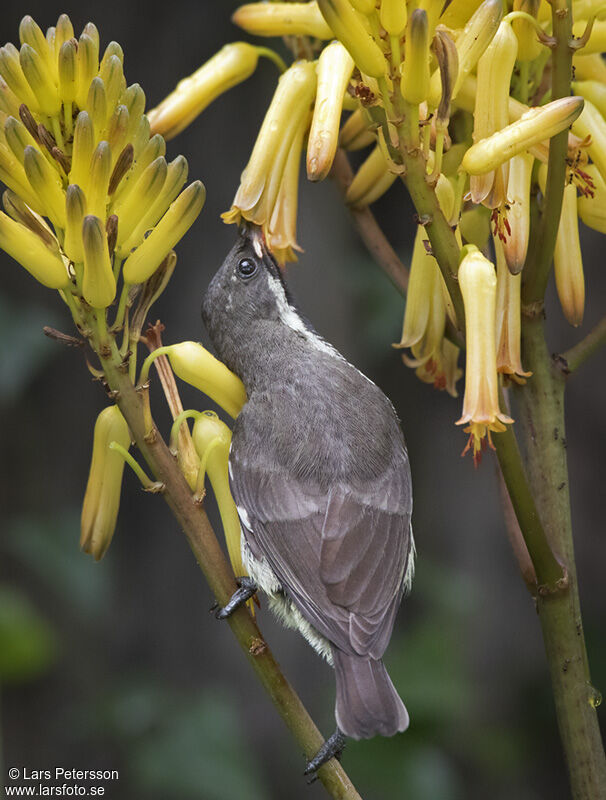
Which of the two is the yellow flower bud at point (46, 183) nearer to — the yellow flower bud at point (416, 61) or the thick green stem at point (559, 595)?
the yellow flower bud at point (416, 61)

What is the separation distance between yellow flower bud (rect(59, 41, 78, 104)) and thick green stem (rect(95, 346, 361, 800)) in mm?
287

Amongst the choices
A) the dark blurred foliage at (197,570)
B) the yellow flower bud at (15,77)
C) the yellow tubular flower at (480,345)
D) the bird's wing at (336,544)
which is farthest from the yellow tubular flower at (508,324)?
the dark blurred foliage at (197,570)

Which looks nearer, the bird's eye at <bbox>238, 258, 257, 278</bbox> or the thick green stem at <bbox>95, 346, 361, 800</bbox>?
the thick green stem at <bbox>95, 346, 361, 800</bbox>

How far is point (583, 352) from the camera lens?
1387 millimetres

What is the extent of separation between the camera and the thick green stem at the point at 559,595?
4.22 ft

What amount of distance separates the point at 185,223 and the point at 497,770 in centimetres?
230

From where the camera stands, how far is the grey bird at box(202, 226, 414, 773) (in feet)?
4.81

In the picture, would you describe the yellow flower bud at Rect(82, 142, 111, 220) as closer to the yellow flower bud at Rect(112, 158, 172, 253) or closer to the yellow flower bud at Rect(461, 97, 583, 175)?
the yellow flower bud at Rect(112, 158, 172, 253)

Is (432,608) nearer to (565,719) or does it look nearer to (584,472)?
(584,472)

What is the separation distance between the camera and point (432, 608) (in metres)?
3.04

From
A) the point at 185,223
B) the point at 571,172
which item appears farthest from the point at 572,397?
the point at 185,223

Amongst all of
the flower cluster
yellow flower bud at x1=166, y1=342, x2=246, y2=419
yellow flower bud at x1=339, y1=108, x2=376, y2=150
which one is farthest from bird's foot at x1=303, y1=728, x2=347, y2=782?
yellow flower bud at x1=339, y1=108, x2=376, y2=150

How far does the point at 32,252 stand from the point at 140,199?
0.14m

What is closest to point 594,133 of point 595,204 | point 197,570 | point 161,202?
point 595,204
